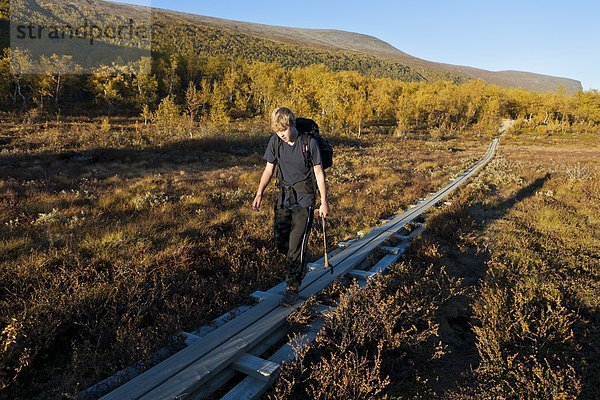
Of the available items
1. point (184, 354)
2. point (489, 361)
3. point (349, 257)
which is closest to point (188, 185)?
point (349, 257)

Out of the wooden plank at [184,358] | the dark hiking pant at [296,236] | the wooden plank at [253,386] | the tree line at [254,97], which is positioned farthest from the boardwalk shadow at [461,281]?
the tree line at [254,97]

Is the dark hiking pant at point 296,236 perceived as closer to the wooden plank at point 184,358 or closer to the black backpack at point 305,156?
the black backpack at point 305,156

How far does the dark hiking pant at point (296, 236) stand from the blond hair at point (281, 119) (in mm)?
1048

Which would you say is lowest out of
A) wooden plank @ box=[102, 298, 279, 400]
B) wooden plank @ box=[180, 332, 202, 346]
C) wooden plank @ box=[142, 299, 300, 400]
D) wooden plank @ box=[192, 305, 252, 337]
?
wooden plank @ box=[192, 305, 252, 337]

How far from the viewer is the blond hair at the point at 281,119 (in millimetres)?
3967

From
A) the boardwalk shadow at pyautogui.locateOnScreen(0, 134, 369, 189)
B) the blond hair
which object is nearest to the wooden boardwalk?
the blond hair

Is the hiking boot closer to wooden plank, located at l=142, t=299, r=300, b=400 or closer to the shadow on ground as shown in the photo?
wooden plank, located at l=142, t=299, r=300, b=400

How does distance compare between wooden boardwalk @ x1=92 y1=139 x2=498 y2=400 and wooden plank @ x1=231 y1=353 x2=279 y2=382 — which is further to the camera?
wooden plank @ x1=231 y1=353 x2=279 y2=382

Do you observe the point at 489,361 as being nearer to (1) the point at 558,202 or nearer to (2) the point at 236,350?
(2) the point at 236,350

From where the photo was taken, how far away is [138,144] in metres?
26.1

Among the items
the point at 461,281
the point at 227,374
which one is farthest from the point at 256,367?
the point at 461,281

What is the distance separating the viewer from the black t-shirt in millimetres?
4152

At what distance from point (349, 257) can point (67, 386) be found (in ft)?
14.0

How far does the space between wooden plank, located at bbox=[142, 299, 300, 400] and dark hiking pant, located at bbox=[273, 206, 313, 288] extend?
49 cm
